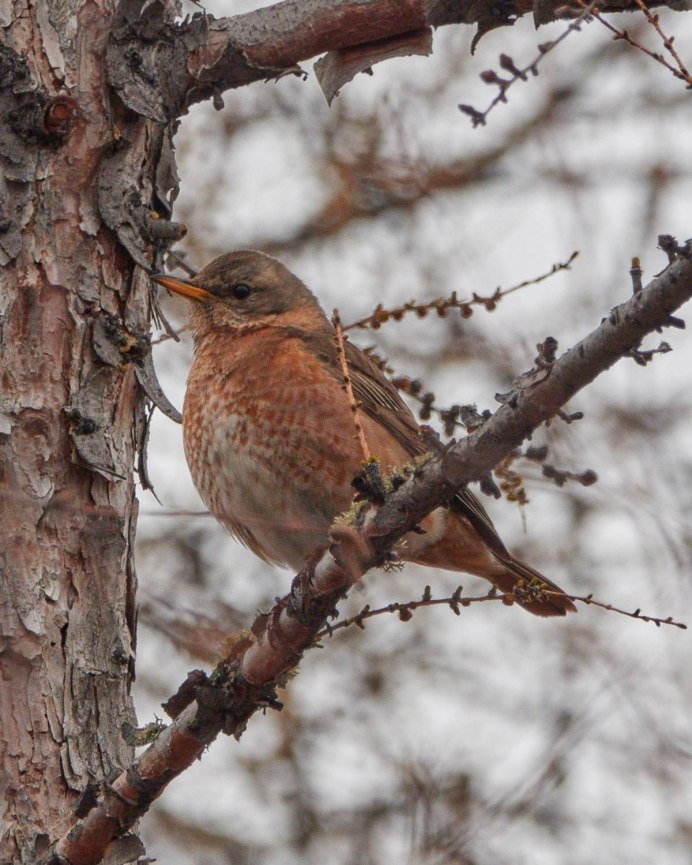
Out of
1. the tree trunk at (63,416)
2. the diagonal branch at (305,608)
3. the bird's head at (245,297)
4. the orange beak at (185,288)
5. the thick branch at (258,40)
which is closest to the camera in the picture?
the diagonal branch at (305,608)

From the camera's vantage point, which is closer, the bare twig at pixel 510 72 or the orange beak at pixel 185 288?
the bare twig at pixel 510 72

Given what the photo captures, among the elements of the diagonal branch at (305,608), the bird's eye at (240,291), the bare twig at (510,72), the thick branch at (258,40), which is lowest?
the diagonal branch at (305,608)

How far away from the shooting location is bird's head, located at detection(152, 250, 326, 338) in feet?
19.0

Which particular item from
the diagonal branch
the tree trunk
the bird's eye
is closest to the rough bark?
the tree trunk

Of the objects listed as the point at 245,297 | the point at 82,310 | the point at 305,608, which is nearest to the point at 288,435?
the point at 82,310

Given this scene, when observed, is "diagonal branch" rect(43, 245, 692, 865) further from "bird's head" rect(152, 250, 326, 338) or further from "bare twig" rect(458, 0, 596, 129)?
"bird's head" rect(152, 250, 326, 338)

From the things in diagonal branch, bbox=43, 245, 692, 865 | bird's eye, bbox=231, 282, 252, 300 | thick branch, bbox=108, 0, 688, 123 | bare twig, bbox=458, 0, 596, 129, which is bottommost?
diagonal branch, bbox=43, 245, 692, 865

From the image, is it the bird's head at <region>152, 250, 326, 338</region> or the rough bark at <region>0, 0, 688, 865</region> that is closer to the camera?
the rough bark at <region>0, 0, 688, 865</region>

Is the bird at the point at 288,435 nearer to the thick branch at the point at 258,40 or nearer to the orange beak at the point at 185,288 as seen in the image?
the orange beak at the point at 185,288

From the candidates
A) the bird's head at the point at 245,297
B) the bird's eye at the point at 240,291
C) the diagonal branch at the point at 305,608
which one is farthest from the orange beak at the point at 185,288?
the diagonal branch at the point at 305,608

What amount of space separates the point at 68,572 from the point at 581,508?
18.1ft

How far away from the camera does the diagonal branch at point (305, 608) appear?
2.66m

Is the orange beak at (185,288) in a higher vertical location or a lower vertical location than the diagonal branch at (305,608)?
higher

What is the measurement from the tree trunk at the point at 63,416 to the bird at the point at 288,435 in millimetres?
551
